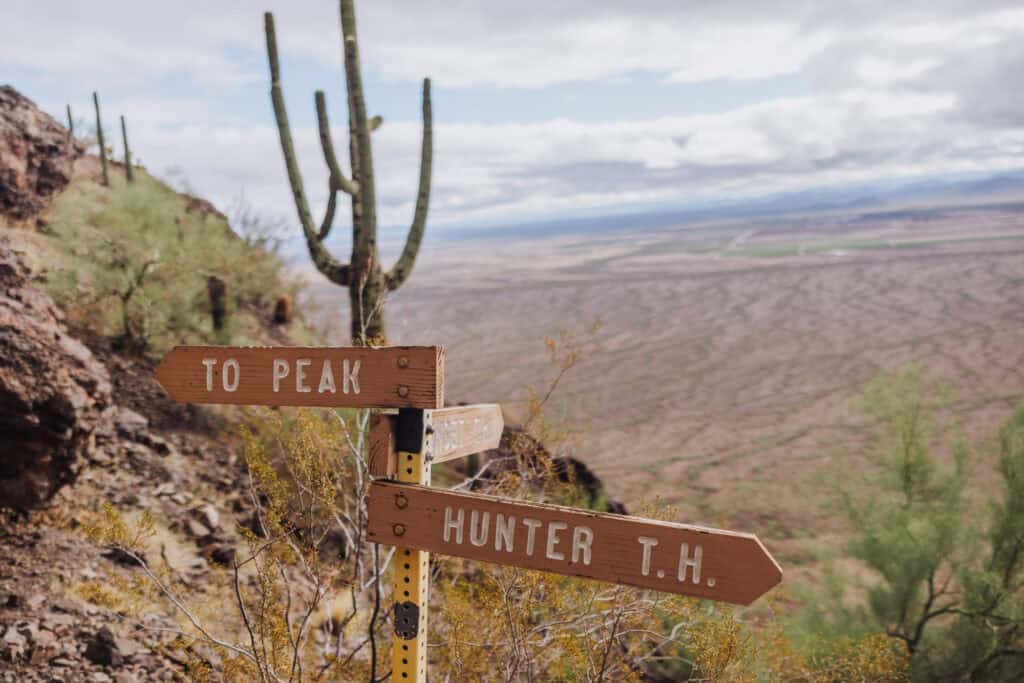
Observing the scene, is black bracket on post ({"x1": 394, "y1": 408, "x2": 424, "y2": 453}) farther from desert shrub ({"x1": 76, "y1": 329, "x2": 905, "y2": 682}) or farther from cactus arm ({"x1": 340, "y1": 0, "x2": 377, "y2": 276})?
cactus arm ({"x1": 340, "y1": 0, "x2": 377, "y2": 276})

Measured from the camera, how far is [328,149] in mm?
9305

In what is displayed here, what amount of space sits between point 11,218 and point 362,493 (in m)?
7.71

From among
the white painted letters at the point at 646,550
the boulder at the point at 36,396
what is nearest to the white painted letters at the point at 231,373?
the white painted letters at the point at 646,550

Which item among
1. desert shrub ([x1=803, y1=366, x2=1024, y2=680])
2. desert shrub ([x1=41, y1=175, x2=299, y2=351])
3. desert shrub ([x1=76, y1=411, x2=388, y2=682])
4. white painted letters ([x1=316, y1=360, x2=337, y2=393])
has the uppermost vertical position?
desert shrub ([x1=41, y1=175, x2=299, y2=351])

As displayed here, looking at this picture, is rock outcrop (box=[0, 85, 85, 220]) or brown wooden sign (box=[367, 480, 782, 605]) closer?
brown wooden sign (box=[367, 480, 782, 605])

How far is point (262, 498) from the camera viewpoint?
716 cm

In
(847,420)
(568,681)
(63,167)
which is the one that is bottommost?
(847,420)

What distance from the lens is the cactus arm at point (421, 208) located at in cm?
912

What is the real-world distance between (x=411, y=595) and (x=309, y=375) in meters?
0.85

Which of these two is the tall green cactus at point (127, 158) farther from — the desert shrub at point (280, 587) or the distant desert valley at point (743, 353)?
the desert shrub at point (280, 587)

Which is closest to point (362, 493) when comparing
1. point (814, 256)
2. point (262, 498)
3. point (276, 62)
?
point (262, 498)

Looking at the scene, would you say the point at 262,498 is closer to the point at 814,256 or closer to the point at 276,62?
the point at 276,62

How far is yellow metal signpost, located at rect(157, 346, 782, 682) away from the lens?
2275 mm

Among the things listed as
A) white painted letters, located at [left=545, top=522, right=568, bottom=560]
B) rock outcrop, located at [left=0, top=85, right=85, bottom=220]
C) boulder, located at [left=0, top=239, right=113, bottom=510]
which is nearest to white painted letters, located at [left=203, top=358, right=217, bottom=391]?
white painted letters, located at [left=545, top=522, right=568, bottom=560]
